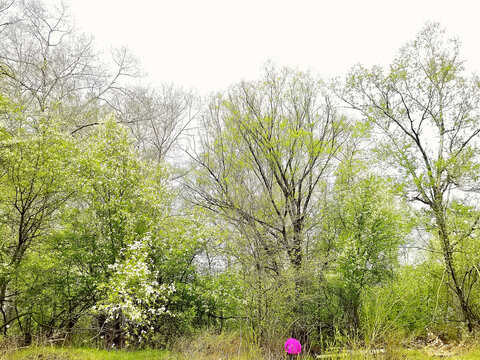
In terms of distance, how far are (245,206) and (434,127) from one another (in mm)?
5815

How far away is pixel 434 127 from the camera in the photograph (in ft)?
27.5

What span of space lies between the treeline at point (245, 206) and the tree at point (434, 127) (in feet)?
0.13

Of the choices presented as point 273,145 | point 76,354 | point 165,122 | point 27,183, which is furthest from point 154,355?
point 165,122

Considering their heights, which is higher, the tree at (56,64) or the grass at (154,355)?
the tree at (56,64)

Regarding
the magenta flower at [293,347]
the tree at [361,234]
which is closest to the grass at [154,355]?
the magenta flower at [293,347]

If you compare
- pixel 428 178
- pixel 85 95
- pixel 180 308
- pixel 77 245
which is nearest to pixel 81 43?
pixel 85 95

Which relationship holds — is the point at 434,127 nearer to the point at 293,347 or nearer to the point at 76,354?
the point at 293,347

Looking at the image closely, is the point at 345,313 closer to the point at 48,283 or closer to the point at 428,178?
the point at 428,178

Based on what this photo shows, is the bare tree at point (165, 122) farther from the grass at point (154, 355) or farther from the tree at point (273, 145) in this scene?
the grass at point (154, 355)

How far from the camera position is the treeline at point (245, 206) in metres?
7.17

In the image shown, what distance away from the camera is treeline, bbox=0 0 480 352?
23.5 ft

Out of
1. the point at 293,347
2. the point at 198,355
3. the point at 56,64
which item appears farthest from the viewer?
the point at 56,64

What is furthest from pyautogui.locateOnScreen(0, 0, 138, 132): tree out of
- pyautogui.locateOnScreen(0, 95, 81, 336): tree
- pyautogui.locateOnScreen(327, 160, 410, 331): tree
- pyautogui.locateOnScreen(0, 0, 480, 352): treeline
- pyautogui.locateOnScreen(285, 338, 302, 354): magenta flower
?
pyautogui.locateOnScreen(327, 160, 410, 331): tree

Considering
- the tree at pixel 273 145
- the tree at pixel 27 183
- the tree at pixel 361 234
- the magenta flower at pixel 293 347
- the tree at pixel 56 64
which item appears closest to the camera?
the magenta flower at pixel 293 347
